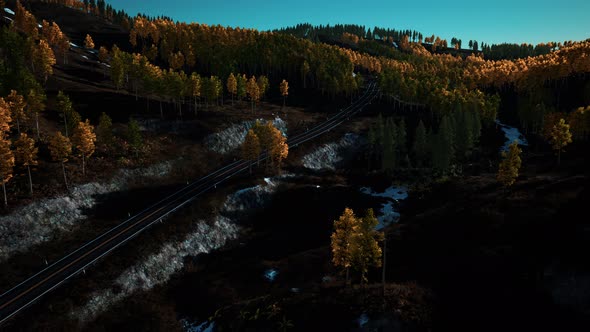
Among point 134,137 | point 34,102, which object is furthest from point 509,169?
point 34,102

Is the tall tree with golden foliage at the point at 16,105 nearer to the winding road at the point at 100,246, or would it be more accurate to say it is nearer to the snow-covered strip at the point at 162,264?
the winding road at the point at 100,246

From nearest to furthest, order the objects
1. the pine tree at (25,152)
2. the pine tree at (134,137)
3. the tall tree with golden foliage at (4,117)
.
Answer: the pine tree at (25,152) < the tall tree with golden foliage at (4,117) < the pine tree at (134,137)

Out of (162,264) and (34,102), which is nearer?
(162,264)

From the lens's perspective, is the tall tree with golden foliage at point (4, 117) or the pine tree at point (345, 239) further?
the tall tree with golden foliage at point (4, 117)

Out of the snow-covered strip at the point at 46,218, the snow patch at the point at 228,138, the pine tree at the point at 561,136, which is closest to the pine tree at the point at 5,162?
the snow-covered strip at the point at 46,218

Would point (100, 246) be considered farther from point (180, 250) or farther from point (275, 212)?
point (275, 212)

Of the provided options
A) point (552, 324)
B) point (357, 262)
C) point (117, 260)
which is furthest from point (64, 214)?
point (552, 324)
